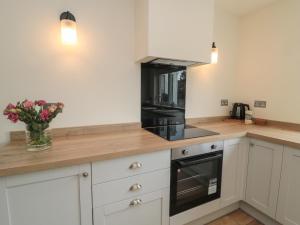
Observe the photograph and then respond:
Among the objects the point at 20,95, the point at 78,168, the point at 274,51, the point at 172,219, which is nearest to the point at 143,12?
the point at 20,95

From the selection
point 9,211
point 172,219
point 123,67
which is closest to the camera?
point 9,211

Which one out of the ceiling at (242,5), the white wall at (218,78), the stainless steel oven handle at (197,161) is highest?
the ceiling at (242,5)

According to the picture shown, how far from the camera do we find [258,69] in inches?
84.2

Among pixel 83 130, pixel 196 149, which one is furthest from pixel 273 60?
pixel 83 130

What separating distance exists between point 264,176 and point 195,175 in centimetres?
68

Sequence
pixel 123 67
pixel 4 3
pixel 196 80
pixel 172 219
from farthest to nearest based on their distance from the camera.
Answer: pixel 196 80 → pixel 123 67 → pixel 172 219 → pixel 4 3

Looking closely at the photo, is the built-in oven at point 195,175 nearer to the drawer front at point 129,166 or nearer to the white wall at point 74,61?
the drawer front at point 129,166

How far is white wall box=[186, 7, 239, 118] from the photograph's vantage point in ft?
6.84

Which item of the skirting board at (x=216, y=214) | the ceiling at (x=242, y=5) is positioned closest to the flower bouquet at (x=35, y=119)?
the skirting board at (x=216, y=214)

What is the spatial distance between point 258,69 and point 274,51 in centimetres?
25

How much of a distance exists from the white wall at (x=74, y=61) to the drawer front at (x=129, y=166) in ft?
1.96

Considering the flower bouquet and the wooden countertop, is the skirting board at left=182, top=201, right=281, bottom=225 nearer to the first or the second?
the wooden countertop

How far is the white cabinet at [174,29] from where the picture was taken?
4.48ft

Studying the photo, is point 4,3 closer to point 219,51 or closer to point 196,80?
point 196,80
